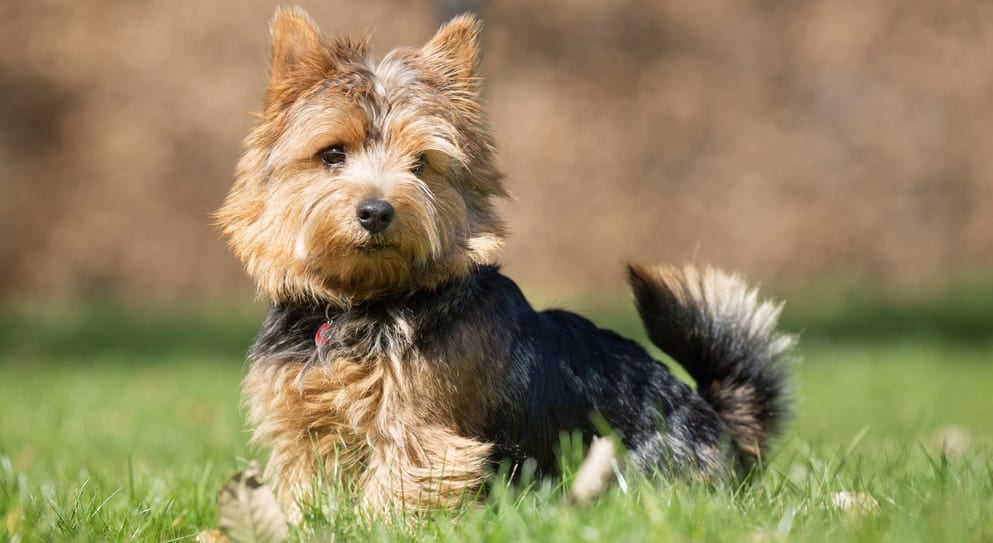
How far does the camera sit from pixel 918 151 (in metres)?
13.5

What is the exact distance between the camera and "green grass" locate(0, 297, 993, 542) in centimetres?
284

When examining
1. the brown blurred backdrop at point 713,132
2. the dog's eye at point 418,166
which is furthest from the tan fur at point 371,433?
the brown blurred backdrop at point 713,132

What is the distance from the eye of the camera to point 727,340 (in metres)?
4.24

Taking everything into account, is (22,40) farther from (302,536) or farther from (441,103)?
(302,536)

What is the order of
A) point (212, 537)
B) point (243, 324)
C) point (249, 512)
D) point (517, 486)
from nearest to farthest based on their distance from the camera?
1. point (249, 512)
2. point (212, 537)
3. point (517, 486)
4. point (243, 324)

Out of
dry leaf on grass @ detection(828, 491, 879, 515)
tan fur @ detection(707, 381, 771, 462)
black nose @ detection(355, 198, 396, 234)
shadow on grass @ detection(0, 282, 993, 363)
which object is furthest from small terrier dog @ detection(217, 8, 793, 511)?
shadow on grass @ detection(0, 282, 993, 363)

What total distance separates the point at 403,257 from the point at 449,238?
0.17m

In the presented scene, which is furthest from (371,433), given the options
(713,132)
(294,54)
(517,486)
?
(713,132)

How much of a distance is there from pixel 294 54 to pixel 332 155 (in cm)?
41

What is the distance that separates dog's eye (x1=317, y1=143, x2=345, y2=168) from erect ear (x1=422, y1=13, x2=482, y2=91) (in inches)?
18.5

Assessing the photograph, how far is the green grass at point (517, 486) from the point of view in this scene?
284 cm

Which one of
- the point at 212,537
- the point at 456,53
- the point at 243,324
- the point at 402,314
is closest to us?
the point at 212,537

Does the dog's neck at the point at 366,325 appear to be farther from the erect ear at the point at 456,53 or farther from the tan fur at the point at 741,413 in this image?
the tan fur at the point at 741,413

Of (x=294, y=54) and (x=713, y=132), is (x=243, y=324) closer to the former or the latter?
(x=713, y=132)
